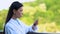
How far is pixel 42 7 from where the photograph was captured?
7.49ft

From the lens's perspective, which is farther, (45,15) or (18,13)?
(45,15)

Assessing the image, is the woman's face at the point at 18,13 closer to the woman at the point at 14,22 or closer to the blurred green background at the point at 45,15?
the woman at the point at 14,22

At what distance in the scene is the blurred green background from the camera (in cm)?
224

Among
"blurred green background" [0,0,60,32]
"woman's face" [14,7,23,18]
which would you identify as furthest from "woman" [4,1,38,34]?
"blurred green background" [0,0,60,32]

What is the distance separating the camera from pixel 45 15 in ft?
7.41

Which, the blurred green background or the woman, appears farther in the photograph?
the blurred green background

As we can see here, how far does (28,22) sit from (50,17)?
0.29 meters

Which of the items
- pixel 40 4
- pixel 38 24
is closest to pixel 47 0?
pixel 40 4

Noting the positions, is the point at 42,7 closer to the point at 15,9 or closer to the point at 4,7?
the point at 4,7

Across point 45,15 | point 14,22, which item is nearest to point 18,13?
point 14,22

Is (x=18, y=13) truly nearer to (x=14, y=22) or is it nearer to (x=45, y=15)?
(x=14, y=22)

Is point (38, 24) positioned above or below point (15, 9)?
below

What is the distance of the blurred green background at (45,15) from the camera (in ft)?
7.36

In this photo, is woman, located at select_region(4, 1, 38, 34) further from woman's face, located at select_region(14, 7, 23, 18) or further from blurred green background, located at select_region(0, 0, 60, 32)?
blurred green background, located at select_region(0, 0, 60, 32)
